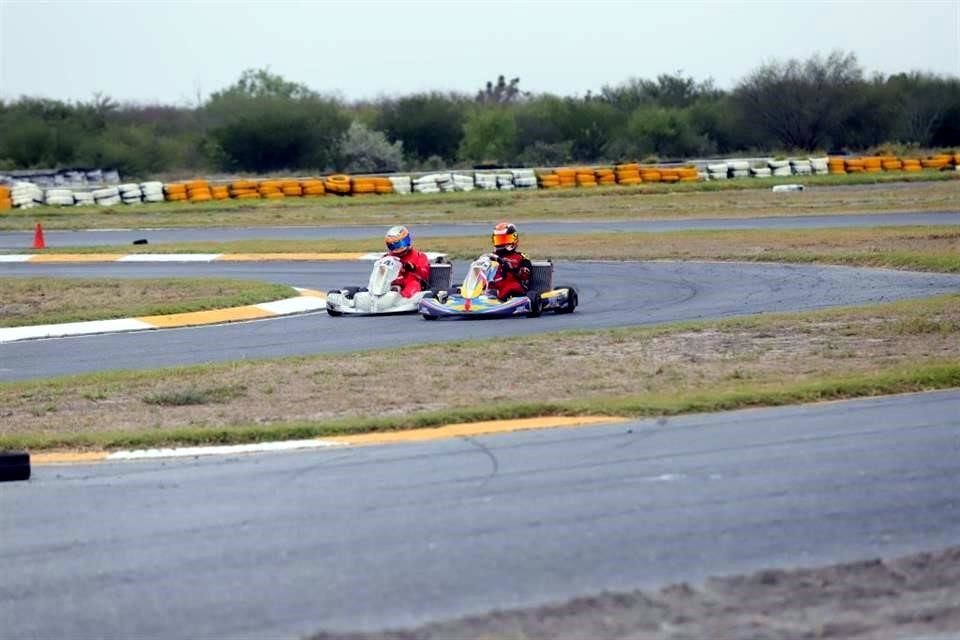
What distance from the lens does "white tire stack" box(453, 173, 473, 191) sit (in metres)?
45.8

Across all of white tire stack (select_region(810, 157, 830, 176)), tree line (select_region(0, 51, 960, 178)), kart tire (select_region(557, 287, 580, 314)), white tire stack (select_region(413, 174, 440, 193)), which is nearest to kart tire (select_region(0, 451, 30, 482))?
kart tire (select_region(557, 287, 580, 314))

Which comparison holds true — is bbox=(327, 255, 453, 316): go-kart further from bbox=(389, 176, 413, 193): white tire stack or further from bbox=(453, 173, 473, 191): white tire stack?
bbox=(453, 173, 473, 191): white tire stack

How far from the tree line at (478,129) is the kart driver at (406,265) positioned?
41.1 m

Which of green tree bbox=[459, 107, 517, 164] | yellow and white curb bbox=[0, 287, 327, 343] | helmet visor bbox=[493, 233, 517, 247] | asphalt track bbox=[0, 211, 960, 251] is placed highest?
green tree bbox=[459, 107, 517, 164]

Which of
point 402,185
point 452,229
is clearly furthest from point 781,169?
point 452,229

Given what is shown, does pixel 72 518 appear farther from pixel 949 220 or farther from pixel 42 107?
pixel 42 107

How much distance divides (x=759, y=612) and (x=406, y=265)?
13599mm

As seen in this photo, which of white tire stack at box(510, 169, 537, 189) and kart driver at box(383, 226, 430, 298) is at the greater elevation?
white tire stack at box(510, 169, 537, 189)

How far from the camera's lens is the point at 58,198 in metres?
43.5

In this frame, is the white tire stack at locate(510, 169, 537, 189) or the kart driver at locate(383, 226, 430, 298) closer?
the kart driver at locate(383, 226, 430, 298)

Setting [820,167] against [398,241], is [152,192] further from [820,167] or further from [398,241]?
[398,241]

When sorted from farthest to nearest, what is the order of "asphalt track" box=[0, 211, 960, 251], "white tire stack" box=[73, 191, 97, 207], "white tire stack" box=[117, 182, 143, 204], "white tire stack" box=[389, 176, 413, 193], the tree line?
1. the tree line
2. "white tire stack" box=[389, 176, 413, 193]
3. "white tire stack" box=[117, 182, 143, 204]
4. "white tire stack" box=[73, 191, 97, 207]
5. "asphalt track" box=[0, 211, 960, 251]

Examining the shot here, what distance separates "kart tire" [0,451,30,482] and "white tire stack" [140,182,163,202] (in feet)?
120

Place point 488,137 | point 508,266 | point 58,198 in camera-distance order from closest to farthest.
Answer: point 508,266 → point 58,198 → point 488,137
